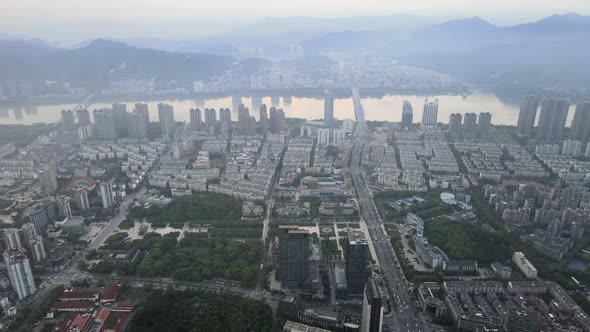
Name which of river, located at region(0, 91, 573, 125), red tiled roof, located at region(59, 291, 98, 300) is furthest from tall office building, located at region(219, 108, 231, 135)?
red tiled roof, located at region(59, 291, 98, 300)

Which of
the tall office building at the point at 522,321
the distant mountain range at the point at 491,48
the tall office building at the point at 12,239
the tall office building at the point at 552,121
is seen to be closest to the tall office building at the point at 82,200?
the tall office building at the point at 12,239

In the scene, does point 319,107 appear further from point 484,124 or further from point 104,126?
point 104,126

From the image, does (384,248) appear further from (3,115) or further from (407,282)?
(3,115)

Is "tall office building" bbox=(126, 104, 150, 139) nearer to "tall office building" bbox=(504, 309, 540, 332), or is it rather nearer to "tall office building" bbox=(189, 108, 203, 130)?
"tall office building" bbox=(189, 108, 203, 130)

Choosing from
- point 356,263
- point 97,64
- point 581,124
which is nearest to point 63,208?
point 356,263

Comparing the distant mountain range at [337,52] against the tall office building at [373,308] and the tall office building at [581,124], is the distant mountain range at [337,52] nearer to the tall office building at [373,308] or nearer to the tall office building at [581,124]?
the tall office building at [581,124]
